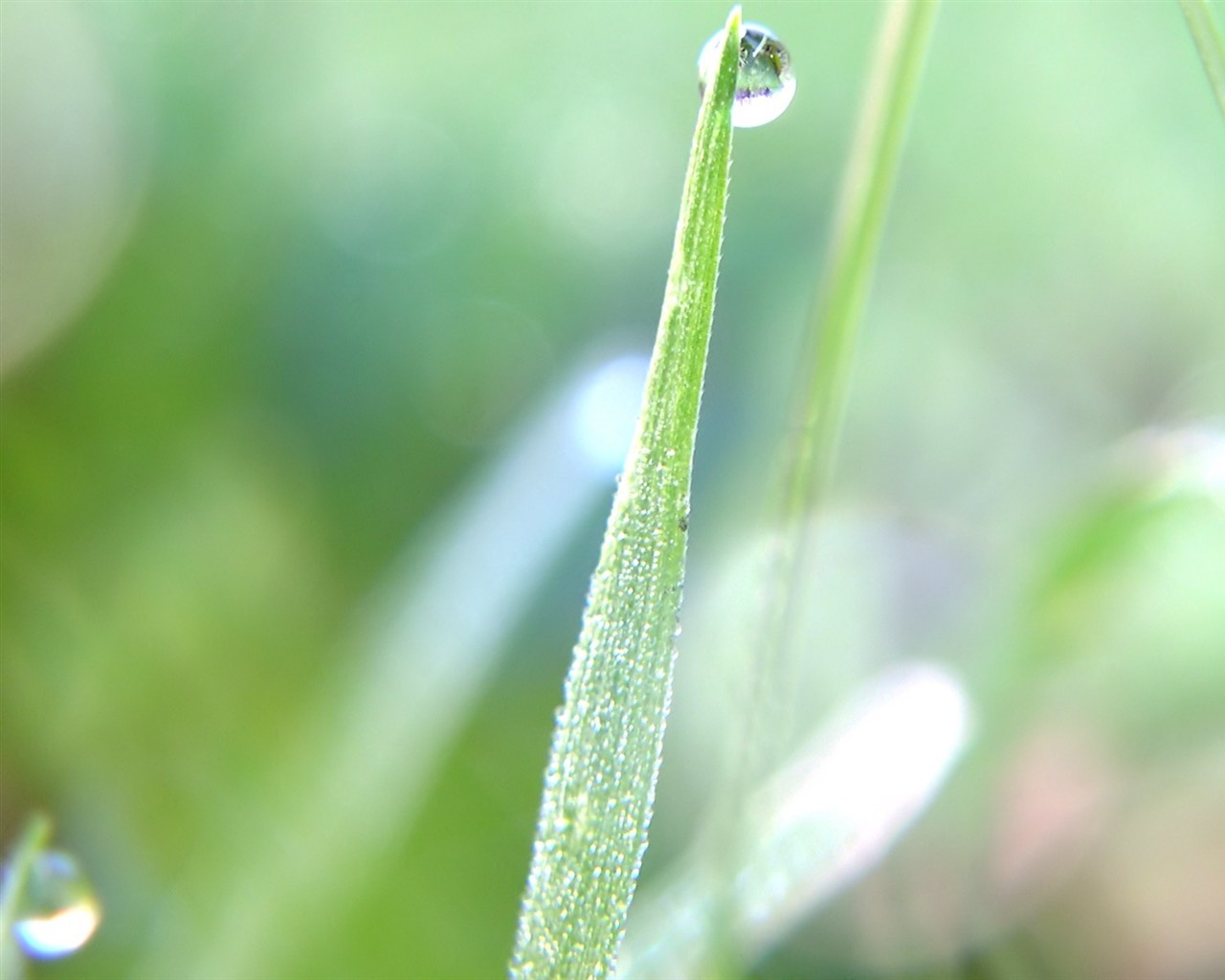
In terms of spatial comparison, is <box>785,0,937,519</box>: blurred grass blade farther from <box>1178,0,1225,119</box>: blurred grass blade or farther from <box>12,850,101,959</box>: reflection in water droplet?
<box>12,850,101,959</box>: reflection in water droplet

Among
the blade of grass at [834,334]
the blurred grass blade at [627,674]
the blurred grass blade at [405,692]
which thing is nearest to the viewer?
the blurred grass blade at [627,674]

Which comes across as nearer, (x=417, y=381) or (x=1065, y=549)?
(x=1065, y=549)

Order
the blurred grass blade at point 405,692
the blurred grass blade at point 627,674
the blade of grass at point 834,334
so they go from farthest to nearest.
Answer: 1. the blurred grass blade at point 405,692
2. the blade of grass at point 834,334
3. the blurred grass blade at point 627,674

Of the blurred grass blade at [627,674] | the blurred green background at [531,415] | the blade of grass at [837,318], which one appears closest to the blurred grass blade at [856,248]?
the blade of grass at [837,318]

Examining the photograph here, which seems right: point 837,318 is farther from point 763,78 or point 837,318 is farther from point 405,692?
point 405,692

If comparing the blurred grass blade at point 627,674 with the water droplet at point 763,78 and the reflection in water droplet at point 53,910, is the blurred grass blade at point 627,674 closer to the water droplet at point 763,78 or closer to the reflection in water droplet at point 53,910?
the water droplet at point 763,78

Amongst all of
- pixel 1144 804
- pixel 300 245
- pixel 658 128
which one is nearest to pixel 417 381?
pixel 300 245

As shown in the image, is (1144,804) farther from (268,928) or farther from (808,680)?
(268,928)
